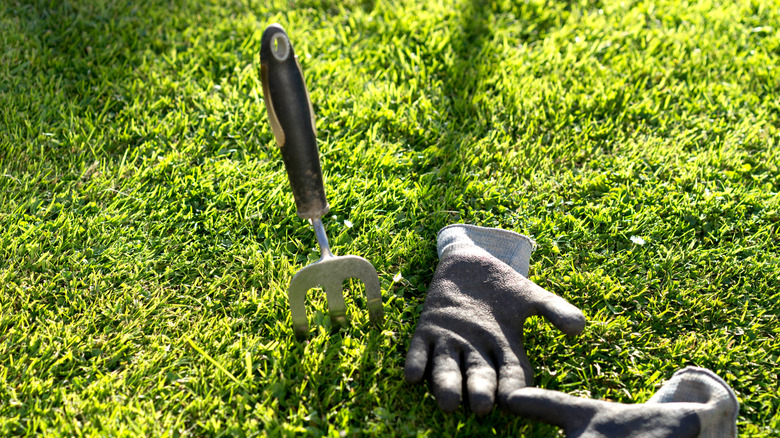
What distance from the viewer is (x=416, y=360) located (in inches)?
73.5

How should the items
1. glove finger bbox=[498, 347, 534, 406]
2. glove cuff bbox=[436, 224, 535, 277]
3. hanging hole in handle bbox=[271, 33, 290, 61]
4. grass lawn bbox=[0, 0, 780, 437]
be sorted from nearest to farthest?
hanging hole in handle bbox=[271, 33, 290, 61], glove finger bbox=[498, 347, 534, 406], grass lawn bbox=[0, 0, 780, 437], glove cuff bbox=[436, 224, 535, 277]

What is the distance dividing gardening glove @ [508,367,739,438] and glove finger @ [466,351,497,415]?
7 cm

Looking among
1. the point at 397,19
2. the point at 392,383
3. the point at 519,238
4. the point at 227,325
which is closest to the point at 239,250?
the point at 227,325

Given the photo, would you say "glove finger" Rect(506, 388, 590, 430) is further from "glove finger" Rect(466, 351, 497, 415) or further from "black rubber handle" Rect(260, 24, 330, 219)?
"black rubber handle" Rect(260, 24, 330, 219)

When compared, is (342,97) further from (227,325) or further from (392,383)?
(392,383)

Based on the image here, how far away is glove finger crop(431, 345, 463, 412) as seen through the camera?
5.74ft

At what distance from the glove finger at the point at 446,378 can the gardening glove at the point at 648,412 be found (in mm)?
153

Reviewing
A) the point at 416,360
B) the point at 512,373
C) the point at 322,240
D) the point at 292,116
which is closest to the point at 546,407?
the point at 512,373

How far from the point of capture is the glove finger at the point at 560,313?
181 centimetres

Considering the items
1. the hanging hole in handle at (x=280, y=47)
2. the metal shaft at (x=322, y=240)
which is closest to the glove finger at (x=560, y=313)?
the metal shaft at (x=322, y=240)

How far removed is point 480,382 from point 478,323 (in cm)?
21

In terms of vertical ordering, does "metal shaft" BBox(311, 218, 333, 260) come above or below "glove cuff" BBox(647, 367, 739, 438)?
A: above

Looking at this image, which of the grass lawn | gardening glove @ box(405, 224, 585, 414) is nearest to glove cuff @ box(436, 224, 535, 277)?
gardening glove @ box(405, 224, 585, 414)

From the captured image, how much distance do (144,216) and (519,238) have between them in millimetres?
1417
